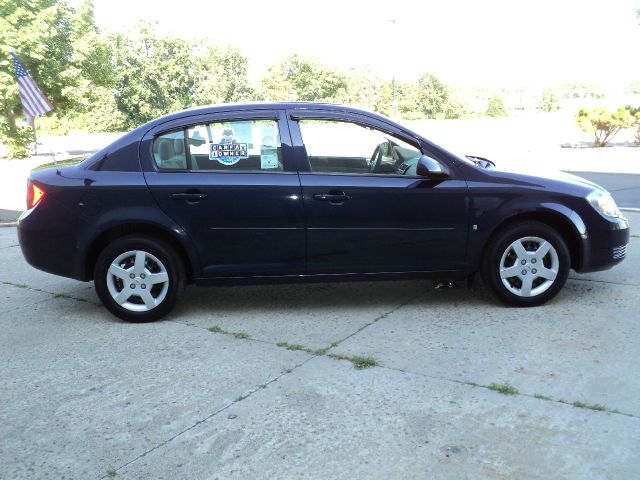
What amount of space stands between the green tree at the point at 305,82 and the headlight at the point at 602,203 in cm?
7056

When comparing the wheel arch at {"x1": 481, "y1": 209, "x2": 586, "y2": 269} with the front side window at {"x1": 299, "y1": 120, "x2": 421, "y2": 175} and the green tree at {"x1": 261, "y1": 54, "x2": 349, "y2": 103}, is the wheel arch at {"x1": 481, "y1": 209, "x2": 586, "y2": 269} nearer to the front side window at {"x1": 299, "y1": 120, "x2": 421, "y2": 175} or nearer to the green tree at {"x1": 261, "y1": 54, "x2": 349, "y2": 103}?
the front side window at {"x1": 299, "y1": 120, "x2": 421, "y2": 175}

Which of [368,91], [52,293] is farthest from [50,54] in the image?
[368,91]

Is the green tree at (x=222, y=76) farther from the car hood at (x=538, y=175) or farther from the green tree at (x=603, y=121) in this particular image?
the car hood at (x=538, y=175)

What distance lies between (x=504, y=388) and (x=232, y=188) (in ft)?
7.94

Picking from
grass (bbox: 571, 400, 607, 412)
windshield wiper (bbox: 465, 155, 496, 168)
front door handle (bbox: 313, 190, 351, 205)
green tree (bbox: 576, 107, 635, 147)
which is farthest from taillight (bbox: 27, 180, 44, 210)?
green tree (bbox: 576, 107, 635, 147)

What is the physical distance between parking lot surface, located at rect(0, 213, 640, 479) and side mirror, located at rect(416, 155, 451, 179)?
109cm

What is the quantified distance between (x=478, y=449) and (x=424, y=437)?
0.86ft

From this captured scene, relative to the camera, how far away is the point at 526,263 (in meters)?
4.93

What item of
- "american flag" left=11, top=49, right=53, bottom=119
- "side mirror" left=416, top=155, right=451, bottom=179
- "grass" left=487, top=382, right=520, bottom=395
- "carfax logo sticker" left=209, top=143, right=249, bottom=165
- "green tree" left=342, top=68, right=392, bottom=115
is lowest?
"grass" left=487, top=382, right=520, bottom=395

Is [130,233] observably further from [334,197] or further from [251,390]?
[251,390]

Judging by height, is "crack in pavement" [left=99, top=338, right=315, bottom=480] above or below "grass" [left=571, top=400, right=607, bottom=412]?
above

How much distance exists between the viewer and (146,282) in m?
4.81

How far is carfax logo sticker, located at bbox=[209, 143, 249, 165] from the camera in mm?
4797

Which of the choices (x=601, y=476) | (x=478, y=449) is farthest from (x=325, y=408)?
(x=601, y=476)
